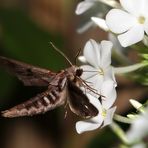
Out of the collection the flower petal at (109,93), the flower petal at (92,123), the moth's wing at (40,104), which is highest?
the moth's wing at (40,104)

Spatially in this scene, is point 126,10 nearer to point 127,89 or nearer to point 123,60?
point 123,60

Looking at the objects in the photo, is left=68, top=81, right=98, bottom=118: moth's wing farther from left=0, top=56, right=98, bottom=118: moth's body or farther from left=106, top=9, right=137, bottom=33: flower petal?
left=106, top=9, right=137, bottom=33: flower petal

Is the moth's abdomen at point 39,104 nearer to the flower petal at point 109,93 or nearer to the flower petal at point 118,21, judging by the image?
the flower petal at point 109,93

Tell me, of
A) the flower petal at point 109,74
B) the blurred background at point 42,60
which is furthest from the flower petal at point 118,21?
the blurred background at point 42,60

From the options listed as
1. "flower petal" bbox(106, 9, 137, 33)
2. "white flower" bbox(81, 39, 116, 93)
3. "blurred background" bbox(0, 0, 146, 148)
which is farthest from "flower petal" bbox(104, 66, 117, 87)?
"blurred background" bbox(0, 0, 146, 148)

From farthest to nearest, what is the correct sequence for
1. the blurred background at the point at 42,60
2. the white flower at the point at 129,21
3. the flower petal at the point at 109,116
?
the blurred background at the point at 42,60
the white flower at the point at 129,21
the flower petal at the point at 109,116

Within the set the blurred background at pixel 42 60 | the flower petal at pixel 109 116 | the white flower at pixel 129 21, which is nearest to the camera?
the flower petal at pixel 109 116

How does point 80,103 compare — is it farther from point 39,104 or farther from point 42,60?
point 42,60
